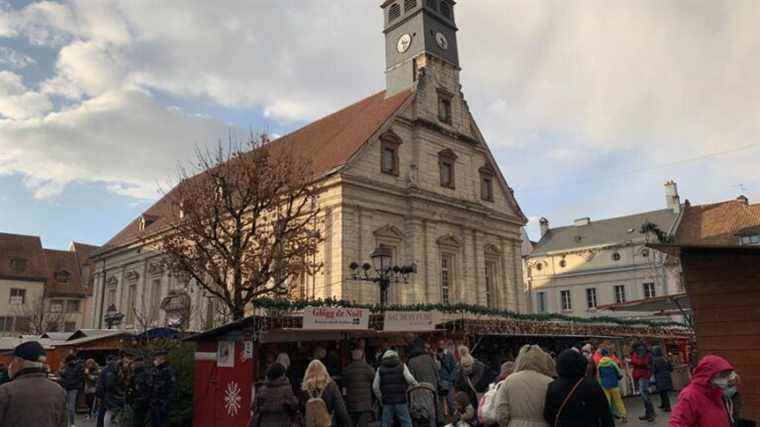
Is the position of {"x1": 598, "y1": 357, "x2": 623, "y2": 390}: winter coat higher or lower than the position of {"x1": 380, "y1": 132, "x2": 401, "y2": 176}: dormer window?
lower

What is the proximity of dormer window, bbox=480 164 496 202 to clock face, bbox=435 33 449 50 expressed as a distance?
7.47 meters

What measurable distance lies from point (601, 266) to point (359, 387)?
42335mm

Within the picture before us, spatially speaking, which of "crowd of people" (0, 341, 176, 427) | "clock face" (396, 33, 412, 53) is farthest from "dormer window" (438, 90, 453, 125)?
"crowd of people" (0, 341, 176, 427)

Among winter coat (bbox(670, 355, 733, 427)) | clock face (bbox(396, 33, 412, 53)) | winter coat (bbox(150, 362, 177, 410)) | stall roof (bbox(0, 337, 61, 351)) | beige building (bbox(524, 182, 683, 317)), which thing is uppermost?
clock face (bbox(396, 33, 412, 53))

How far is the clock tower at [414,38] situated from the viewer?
104 ft

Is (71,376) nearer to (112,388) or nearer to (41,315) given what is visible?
(112,388)

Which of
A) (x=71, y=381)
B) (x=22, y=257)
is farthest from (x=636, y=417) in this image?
(x=22, y=257)

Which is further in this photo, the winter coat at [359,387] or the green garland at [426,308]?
the green garland at [426,308]

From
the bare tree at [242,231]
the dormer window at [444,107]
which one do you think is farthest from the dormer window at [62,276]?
the dormer window at [444,107]

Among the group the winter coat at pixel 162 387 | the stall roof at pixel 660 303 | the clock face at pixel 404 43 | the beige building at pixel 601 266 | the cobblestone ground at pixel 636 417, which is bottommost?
the cobblestone ground at pixel 636 417

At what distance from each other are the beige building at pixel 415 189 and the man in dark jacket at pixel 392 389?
14.8m

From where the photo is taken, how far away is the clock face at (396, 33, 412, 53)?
106ft

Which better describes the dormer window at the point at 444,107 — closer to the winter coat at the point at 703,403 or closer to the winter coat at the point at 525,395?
the winter coat at the point at 525,395

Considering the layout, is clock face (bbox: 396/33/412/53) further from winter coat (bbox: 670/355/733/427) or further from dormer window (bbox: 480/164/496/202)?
winter coat (bbox: 670/355/733/427)
